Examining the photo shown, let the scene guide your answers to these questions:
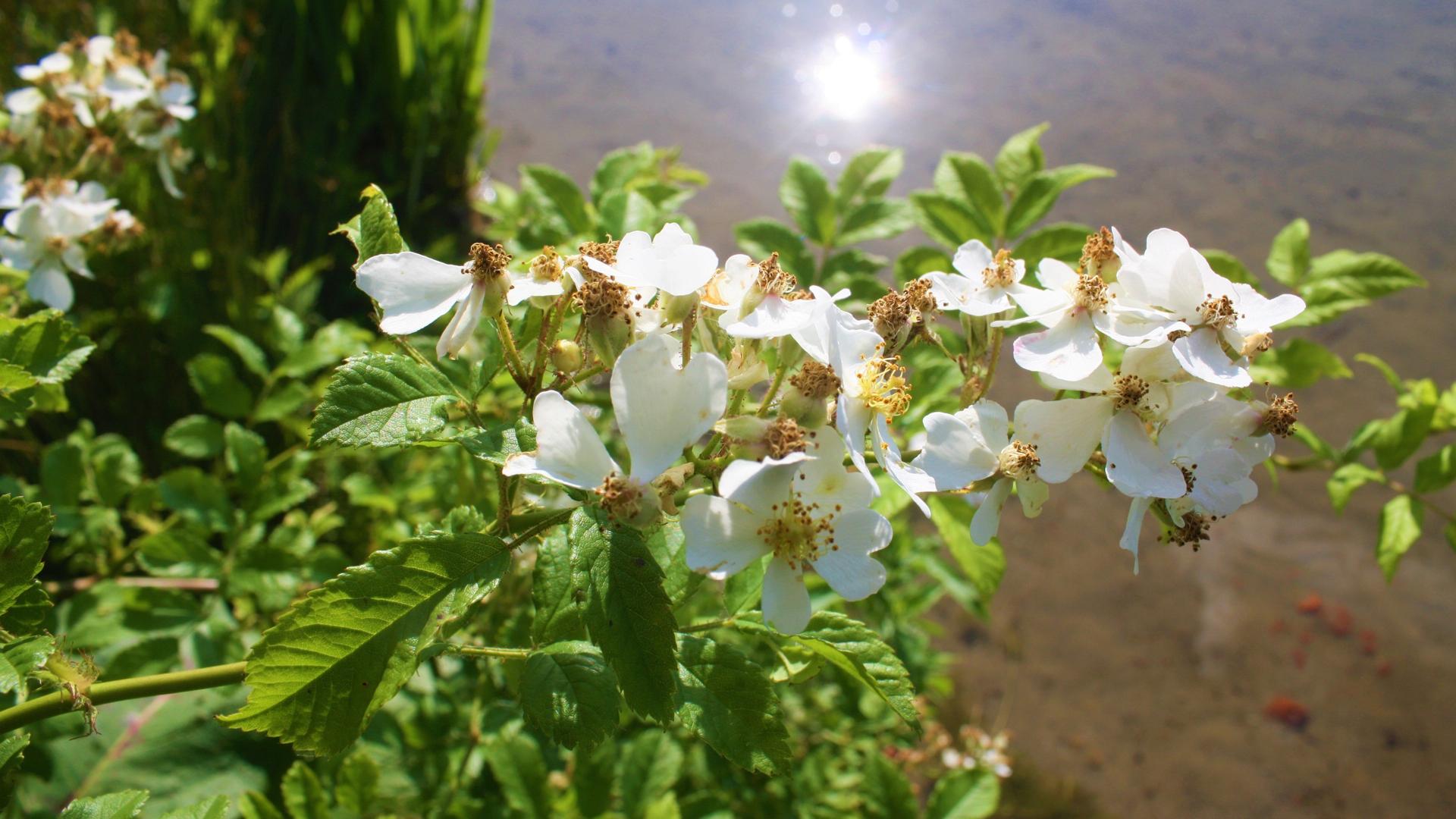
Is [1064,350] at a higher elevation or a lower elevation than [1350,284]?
higher

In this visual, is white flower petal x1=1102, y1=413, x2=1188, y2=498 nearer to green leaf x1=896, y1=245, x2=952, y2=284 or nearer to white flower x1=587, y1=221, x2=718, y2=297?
white flower x1=587, y1=221, x2=718, y2=297

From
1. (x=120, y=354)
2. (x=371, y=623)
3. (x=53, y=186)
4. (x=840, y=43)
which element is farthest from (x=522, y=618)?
(x=840, y=43)

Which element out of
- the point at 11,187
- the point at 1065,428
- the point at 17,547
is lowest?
the point at 1065,428

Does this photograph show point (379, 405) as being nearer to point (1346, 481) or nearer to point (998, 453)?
point (998, 453)

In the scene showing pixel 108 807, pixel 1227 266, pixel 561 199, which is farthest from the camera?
pixel 561 199

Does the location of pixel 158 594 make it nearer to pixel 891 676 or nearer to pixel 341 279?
pixel 891 676

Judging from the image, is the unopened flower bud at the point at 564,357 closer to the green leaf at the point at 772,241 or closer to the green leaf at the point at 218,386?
the green leaf at the point at 772,241

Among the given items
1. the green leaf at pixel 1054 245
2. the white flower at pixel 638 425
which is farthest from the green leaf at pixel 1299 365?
the white flower at pixel 638 425

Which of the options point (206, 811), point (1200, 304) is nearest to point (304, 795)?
point (206, 811)
